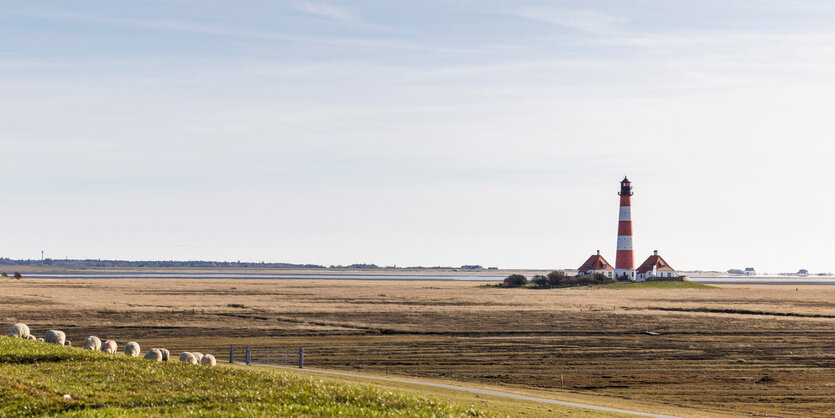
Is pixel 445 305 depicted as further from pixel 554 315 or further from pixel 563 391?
pixel 563 391

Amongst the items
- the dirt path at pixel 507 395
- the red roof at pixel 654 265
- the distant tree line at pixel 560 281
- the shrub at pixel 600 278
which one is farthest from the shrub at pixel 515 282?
the dirt path at pixel 507 395

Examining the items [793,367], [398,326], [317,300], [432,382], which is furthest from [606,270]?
[432,382]

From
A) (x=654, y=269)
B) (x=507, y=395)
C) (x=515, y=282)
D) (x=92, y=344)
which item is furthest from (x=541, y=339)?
(x=654, y=269)

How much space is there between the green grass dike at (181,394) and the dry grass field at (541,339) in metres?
16.7

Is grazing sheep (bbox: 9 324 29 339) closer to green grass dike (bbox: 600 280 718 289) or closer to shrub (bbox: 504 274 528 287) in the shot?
green grass dike (bbox: 600 280 718 289)

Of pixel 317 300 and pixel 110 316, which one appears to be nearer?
pixel 110 316

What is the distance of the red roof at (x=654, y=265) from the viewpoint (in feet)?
523

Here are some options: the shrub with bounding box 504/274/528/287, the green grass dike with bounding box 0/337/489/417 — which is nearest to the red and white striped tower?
the shrub with bounding box 504/274/528/287

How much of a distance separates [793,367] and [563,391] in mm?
16177

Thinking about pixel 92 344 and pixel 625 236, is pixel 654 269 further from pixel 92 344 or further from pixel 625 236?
pixel 92 344

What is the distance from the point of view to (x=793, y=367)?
49.8 meters

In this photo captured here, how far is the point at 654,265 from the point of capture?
522 ft

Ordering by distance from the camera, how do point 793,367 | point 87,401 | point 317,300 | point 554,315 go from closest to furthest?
point 87,401 < point 793,367 < point 554,315 < point 317,300

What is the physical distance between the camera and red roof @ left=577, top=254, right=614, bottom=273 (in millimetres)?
166875
